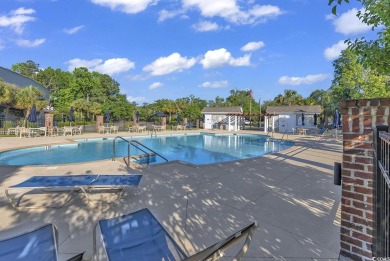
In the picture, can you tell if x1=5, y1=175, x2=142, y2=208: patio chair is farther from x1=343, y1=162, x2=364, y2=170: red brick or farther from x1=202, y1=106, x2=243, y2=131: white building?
x1=202, y1=106, x2=243, y2=131: white building

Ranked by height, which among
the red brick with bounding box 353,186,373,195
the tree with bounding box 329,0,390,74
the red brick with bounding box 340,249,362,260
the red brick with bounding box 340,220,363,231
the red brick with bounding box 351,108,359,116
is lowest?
the red brick with bounding box 340,249,362,260

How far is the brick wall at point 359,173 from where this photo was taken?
97.7 inches

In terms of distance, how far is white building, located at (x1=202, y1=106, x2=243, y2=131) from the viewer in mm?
31878

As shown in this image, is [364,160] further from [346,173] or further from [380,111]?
[380,111]

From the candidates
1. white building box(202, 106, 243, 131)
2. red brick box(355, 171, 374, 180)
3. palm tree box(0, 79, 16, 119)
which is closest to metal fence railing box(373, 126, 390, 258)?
red brick box(355, 171, 374, 180)

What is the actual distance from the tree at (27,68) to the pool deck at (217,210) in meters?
61.6

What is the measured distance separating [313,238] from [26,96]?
82.2 feet

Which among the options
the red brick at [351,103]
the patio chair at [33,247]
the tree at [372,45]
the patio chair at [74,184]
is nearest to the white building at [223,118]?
the tree at [372,45]

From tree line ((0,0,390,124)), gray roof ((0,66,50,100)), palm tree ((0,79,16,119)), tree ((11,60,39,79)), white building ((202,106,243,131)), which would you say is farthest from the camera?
tree ((11,60,39,79))

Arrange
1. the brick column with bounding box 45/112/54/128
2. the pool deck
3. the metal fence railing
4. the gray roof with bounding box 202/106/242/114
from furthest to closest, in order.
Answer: the gray roof with bounding box 202/106/242/114 < the brick column with bounding box 45/112/54/128 < the pool deck < the metal fence railing

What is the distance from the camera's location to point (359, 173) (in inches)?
101

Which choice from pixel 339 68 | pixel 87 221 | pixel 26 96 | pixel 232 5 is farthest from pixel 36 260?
pixel 339 68

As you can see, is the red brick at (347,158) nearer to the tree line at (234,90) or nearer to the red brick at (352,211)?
the red brick at (352,211)

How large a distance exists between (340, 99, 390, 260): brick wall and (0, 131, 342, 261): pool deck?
660 millimetres
